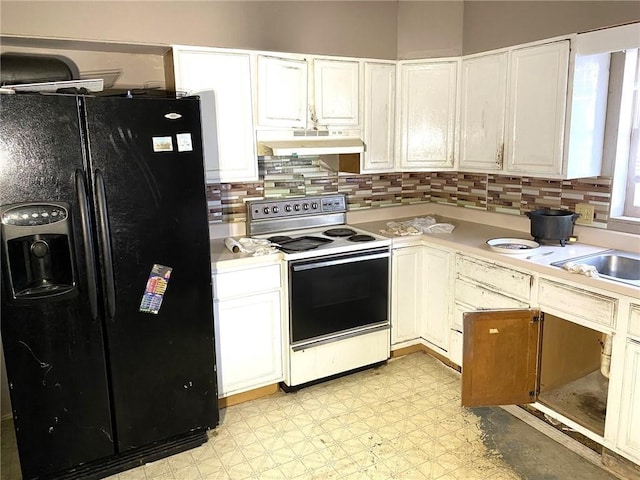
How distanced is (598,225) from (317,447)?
200 centimetres

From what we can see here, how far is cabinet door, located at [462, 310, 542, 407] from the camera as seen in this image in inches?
99.3

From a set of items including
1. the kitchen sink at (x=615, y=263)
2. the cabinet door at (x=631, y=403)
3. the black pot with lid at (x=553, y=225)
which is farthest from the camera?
the black pot with lid at (x=553, y=225)

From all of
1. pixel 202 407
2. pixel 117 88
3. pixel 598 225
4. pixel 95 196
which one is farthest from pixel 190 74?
pixel 598 225

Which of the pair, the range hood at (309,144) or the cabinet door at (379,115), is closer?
the range hood at (309,144)

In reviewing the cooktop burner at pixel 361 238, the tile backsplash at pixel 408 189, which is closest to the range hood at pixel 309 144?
the tile backsplash at pixel 408 189

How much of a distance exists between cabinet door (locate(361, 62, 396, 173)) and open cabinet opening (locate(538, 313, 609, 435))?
4.80 ft

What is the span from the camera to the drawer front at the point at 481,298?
8.64 feet

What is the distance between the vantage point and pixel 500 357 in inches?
101

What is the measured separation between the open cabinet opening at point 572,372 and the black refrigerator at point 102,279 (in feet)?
5.90

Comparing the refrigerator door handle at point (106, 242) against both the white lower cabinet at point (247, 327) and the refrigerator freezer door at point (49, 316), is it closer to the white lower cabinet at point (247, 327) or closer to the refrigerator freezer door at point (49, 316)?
the refrigerator freezer door at point (49, 316)

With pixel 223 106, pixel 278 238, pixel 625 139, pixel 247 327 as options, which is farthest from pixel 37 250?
pixel 625 139

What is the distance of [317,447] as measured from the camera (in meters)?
2.47

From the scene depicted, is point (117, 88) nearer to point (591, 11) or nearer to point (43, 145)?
point (43, 145)

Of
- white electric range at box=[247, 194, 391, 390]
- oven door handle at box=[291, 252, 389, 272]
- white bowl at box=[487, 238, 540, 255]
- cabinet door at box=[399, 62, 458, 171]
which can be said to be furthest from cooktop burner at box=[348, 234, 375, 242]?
white bowl at box=[487, 238, 540, 255]
